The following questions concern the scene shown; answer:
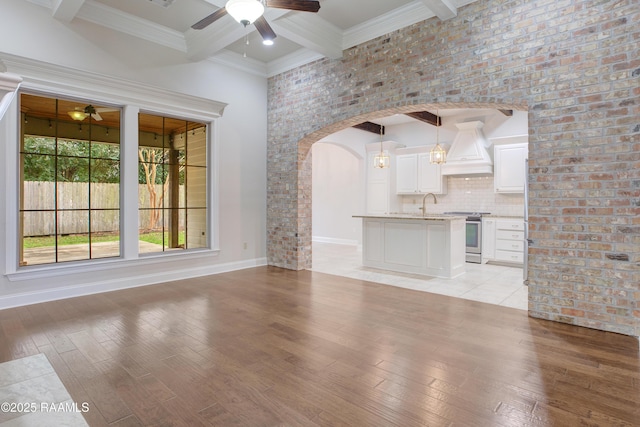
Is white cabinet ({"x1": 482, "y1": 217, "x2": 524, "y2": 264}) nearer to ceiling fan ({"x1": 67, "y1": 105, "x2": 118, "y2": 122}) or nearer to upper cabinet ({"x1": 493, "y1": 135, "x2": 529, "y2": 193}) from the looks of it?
upper cabinet ({"x1": 493, "y1": 135, "x2": 529, "y2": 193})

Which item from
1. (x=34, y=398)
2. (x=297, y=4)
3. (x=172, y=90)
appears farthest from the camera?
(x=172, y=90)

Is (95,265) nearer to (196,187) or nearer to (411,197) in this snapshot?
(196,187)

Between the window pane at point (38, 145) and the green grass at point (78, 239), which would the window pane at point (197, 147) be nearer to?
the green grass at point (78, 239)

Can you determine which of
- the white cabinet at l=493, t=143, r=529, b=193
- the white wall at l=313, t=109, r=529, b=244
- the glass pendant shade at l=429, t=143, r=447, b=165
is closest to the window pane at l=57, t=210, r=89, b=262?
the white wall at l=313, t=109, r=529, b=244

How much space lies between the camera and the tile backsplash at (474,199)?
710 cm

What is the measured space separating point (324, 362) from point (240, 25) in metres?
3.85

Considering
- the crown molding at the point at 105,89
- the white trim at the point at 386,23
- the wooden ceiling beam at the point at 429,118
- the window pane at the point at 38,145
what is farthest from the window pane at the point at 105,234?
the wooden ceiling beam at the point at 429,118

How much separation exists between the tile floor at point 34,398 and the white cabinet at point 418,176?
7249 mm

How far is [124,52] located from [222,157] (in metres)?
1.87

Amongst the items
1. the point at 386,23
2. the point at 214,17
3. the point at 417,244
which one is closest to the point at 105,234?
the point at 214,17

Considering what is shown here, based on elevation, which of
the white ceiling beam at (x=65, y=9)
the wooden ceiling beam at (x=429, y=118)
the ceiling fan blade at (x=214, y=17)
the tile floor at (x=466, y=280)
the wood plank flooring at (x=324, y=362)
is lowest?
the wood plank flooring at (x=324, y=362)

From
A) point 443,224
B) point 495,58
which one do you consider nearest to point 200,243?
point 443,224

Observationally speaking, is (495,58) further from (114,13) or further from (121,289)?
(121,289)

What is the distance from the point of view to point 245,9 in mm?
2721
